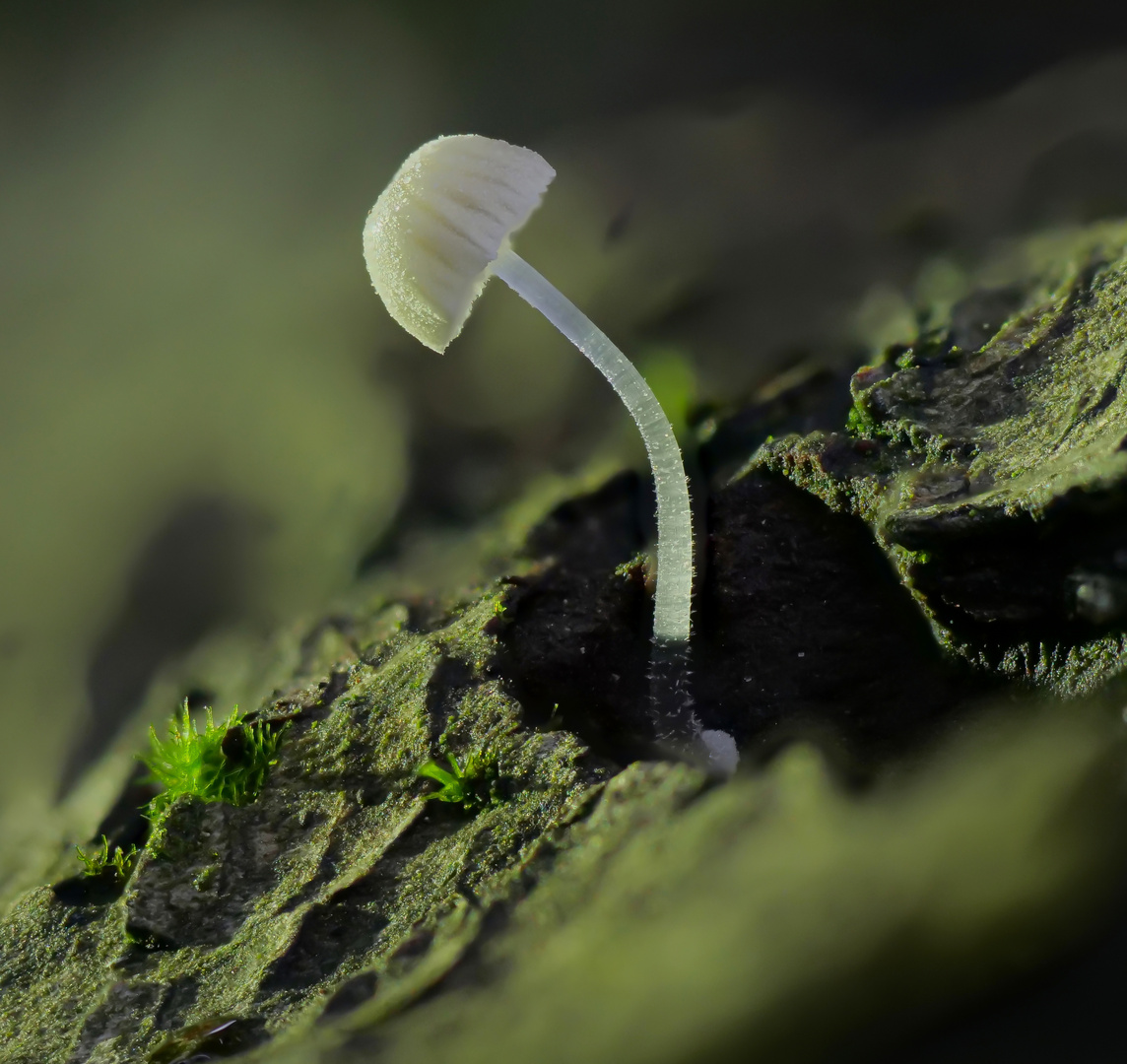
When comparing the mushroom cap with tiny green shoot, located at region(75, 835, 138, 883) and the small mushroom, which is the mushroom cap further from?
tiny green shoot, located at region(75, 835, 138, 883)

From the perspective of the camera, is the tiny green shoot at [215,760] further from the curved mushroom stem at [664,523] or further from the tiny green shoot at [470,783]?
the curved mushroom stem at [664,523]

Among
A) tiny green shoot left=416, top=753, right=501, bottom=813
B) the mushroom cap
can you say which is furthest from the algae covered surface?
the mushroom cap

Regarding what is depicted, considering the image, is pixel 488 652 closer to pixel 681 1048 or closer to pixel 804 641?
pixel 804 641

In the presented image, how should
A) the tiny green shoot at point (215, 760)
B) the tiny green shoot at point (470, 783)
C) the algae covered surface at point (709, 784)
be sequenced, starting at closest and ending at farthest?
1. the algae covered surface at point (709, 784)
2. the tiny green shoot at point (470, 783)
3. the tiny green shoot at point (215, 760)

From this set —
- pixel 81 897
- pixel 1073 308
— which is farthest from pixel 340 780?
pixel 1073 308

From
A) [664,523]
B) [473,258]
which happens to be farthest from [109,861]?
[473,258]

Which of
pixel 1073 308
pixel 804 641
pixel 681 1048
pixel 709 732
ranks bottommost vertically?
pixel 681 1048

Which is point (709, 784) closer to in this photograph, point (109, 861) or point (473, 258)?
point (473, 258)

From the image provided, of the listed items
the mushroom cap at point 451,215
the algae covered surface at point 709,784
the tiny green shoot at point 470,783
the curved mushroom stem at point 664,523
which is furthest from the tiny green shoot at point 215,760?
the mushroom cap at point 451,215
